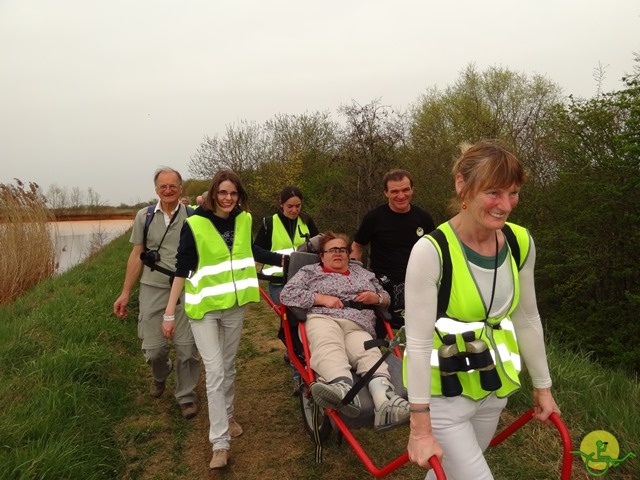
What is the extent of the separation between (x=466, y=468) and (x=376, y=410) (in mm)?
1063

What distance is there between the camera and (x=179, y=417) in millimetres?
4203

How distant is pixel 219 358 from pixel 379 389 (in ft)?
4.08

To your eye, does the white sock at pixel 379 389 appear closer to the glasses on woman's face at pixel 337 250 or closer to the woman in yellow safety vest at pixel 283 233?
the glasses on woman's face at pixel 337 250

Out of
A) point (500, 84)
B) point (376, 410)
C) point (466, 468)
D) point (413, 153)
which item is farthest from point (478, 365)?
point (500, 84)

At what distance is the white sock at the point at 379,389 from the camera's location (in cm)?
272

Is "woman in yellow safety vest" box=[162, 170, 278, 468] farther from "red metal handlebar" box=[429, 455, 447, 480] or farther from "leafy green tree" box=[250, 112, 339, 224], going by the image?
"leafy green tree" box=[250, 112, 339, 224]

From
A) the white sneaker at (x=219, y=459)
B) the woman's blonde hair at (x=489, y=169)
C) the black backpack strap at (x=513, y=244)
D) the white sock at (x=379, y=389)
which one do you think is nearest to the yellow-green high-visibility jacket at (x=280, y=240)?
the white sneaker at (x=219, y=459)

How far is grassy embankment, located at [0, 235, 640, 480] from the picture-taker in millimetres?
3072

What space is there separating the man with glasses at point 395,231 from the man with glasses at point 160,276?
5.72 feet

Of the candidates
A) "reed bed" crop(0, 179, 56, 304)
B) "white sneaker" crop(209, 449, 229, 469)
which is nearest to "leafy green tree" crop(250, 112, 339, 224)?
"reed bed" crop(0, 179, 56, 304)

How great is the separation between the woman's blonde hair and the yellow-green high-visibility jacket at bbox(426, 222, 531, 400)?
7.8 inches

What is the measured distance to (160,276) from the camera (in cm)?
419

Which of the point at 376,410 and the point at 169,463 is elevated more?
the point at 376,410

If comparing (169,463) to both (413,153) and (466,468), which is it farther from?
(413,153)
